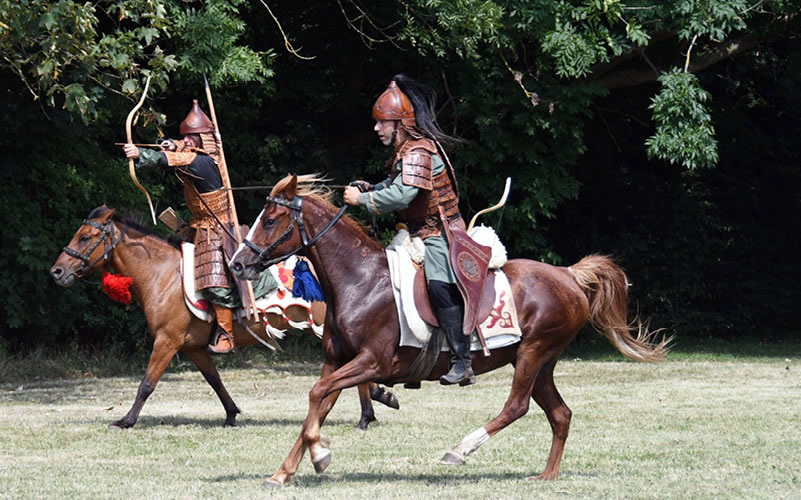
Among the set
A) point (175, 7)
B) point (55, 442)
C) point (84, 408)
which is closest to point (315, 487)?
point (55, 442)

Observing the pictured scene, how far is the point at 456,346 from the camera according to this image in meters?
7.85

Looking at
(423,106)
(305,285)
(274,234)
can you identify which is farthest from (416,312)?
(305,285)

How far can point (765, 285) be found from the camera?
75.7 feet

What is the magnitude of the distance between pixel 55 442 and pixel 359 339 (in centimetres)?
367

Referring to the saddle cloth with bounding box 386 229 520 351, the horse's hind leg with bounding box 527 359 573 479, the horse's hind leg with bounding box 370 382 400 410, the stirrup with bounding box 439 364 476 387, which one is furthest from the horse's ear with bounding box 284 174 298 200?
the horse's hind leg with bounding box 370 382 400 410

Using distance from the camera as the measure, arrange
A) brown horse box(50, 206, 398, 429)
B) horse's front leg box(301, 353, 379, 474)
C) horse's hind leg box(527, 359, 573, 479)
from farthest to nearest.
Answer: brown horse box(50, 206, 398, 429) < horse's hind leg box(527, 359, 573, 479) < horse's front leg box(301, 353, 379, 474)

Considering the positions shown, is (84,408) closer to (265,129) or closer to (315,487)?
(315,487)

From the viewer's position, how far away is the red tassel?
11648 millimetres

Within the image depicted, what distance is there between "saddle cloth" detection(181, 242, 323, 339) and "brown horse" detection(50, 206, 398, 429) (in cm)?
8

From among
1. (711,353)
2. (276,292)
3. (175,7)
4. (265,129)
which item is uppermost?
(175,7)

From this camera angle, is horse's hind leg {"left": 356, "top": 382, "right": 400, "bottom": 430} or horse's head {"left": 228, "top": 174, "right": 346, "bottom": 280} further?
horse's hind leg {"left": 356, "top": 382, "right": 400, "bottom": 430}

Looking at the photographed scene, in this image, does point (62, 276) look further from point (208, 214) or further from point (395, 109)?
point (395, 109)

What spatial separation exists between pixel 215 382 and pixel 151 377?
0.72 meters

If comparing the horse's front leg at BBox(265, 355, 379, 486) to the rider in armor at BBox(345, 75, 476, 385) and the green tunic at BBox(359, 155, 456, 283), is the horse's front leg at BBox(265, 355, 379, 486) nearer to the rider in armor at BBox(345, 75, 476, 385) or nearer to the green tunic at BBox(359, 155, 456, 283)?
the rider in armor at BBox(345, 75, 476, 385)
